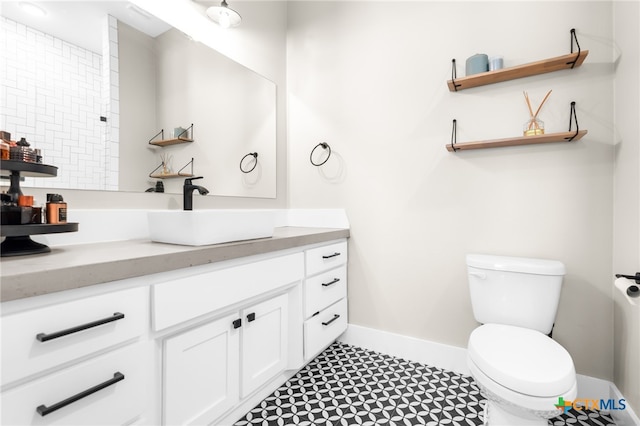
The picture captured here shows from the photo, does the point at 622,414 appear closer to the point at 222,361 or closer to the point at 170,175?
the point at 222,361

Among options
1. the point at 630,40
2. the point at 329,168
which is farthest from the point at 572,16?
the point at 329,168

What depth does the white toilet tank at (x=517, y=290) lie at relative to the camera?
1.45 m

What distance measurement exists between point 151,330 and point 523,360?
4.35 ft

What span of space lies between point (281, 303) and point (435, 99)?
1.55 m

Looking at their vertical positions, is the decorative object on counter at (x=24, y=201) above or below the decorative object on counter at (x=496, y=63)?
below

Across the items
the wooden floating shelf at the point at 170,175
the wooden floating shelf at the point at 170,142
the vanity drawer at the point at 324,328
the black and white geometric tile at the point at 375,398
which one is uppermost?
the wooden floating shelf at the point at 170,142

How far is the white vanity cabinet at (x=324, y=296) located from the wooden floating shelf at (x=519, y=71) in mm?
1239

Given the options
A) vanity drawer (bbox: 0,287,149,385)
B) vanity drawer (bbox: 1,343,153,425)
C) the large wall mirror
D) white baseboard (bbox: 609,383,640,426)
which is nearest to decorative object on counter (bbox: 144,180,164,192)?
the large wall mirror

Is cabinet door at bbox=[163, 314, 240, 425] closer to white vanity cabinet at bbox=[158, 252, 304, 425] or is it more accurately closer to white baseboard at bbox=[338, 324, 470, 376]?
white vanity cabinet at bbox=[158, 252, 304, 425]

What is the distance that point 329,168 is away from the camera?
2.32 meters

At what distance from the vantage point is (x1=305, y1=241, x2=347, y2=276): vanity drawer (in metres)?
1.78

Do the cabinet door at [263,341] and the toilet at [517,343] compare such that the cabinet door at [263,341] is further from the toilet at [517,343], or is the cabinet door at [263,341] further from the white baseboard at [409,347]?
the toilet at [517,343]

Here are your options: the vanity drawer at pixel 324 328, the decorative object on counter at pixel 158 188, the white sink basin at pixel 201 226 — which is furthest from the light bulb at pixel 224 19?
the vanity drawer at pixel 324 328

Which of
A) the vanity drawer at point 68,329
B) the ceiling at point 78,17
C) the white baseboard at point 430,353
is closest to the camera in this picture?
the vanity drawer at point 68,329
